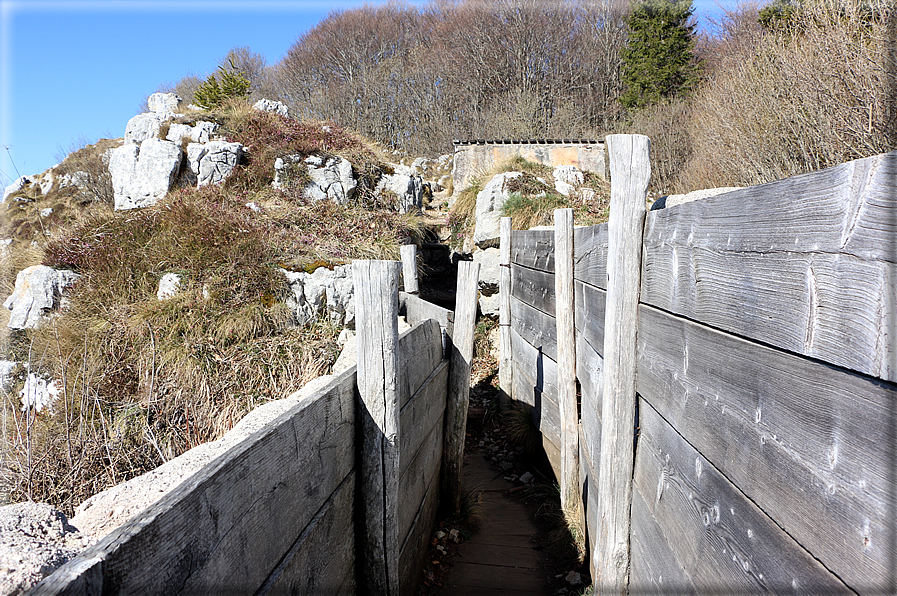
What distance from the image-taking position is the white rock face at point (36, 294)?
6.99 m

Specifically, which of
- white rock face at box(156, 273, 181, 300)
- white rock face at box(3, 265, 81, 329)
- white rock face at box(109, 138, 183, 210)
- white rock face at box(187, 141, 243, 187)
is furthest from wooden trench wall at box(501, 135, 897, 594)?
white rock face at box(109, 138, 183, 210)

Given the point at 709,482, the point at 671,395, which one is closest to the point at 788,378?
the point at 709,482

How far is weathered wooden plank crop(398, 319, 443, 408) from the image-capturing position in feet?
8.93

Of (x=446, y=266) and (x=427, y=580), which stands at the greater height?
(x=446, y=266)

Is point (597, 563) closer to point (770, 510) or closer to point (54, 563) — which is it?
point (770, 510)

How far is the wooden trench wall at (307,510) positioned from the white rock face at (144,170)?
9.34 m

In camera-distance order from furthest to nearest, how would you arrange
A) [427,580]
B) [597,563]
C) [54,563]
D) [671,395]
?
1. [427,580]
2. [597,563]
3. [671,395]
4. [54,563]

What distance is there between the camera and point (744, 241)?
119 cm

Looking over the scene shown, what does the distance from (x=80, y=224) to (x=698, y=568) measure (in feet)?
35.6

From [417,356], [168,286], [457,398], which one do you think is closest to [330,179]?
[168,286]

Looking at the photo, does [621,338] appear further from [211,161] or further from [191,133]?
[191,133]

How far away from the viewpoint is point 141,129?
39.7 ft

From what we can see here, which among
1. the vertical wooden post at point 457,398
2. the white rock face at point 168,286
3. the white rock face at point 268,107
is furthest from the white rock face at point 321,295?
the white rock face at point 268,107

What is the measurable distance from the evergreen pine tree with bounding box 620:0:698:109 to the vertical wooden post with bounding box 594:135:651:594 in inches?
804
